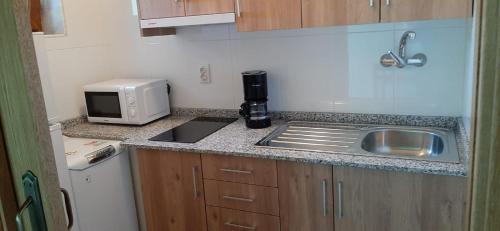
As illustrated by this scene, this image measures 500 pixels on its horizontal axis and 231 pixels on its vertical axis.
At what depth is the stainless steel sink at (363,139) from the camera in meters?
1.87

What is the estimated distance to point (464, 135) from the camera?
1688 millimetres

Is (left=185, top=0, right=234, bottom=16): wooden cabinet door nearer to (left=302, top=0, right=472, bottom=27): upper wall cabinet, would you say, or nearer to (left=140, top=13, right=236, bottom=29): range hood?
(left=140, top=13, right=236, bottom=29): range hood

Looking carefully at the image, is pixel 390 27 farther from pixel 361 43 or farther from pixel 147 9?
pixel 147 9

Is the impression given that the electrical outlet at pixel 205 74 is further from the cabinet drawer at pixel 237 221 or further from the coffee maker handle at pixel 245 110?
the cabinet drawer at pixel 237 221

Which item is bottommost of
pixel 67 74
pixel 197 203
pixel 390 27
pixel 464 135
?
pixel 197 203

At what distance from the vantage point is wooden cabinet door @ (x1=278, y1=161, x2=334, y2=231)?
1.74 m

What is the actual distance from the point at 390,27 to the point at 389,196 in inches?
32.7

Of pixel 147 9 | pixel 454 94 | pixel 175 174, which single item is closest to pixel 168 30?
pixel 147 9

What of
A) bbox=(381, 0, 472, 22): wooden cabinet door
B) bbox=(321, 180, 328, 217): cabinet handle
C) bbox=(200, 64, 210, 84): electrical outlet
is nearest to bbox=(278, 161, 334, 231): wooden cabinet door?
bbox=(321, 180, 328, 217): cabinet handle

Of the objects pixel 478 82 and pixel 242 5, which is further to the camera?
pixel 242 5

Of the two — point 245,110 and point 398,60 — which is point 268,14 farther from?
point 398,60

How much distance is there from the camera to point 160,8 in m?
2.14

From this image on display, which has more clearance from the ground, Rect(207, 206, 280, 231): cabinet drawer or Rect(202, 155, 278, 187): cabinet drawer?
Rect(202, 155, 278, 187): cabinet drawer

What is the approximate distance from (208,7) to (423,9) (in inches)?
39.2
